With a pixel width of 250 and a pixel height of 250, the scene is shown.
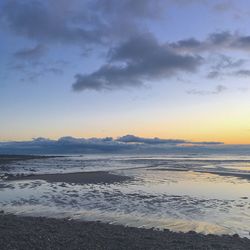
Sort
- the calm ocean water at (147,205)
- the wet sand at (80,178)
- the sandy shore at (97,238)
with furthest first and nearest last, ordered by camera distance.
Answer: the wet sand at (80,178) < the calm ocean water at (147,205) < the sandy shore at (97,238)

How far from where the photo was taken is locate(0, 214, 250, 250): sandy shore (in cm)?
1199

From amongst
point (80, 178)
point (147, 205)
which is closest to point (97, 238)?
point (147, 205)

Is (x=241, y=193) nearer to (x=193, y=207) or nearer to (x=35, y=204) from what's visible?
(x=193, y=207)

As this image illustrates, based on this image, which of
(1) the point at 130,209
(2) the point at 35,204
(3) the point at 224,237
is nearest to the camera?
(3) the point at 224,237

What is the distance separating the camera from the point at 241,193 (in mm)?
27234

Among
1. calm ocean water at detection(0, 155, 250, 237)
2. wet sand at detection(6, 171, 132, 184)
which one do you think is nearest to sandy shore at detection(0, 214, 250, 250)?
calm ocean water at detection(0, 155, 250, 237)

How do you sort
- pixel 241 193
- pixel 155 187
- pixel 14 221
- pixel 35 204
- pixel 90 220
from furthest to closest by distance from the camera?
pixel 155 187, pixel 241 193, pixel 35 204, pixel 90 220, pixel 14 221

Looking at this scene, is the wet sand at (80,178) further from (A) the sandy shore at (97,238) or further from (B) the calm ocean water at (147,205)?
(A) the sandy shore at (97,238)

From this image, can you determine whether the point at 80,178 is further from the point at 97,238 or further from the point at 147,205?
the point at 97,238

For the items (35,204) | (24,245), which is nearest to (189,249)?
(24,245)

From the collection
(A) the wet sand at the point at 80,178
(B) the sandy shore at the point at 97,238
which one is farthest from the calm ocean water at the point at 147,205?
(A) the wet sand at the point at 80,178

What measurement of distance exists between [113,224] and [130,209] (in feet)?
12.5

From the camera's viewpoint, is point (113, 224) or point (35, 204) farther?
point (35, 204)

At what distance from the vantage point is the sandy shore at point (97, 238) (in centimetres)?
1199
